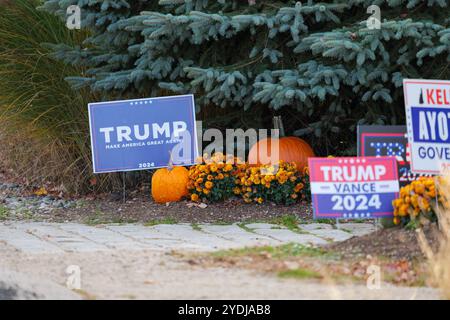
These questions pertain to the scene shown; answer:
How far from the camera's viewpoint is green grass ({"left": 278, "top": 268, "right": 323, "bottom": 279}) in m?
5.72

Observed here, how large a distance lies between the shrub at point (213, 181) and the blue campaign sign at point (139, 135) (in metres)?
0.20

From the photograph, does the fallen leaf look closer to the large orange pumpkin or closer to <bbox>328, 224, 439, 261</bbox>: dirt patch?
the large orange pumpkin

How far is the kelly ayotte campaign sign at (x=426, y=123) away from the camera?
24.2ft

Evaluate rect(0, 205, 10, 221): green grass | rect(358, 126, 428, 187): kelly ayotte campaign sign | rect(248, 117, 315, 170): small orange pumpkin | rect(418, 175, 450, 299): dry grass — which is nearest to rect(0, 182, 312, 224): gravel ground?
rect(0, 205, 10, 221): green grass

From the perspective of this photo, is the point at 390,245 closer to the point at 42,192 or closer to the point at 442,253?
the point at 442,253

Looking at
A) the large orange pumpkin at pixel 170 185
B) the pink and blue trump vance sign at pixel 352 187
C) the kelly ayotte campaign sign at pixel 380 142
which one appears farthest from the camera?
the large orange pumpkin at pixel 170 185

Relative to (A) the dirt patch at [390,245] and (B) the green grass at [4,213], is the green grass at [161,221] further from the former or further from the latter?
(A) the dirt patch at [390,245]

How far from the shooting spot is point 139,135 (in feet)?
30.9

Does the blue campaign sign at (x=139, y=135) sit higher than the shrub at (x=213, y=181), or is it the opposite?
the blue campaign sign at (x=139, y=135)

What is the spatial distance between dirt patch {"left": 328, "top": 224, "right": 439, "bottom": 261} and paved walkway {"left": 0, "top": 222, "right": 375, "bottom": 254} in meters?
0.52

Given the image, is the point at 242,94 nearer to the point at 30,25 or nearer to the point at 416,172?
the point at 416,172

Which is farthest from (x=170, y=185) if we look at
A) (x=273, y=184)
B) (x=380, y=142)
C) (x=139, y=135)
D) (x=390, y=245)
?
(x=390, y=245)

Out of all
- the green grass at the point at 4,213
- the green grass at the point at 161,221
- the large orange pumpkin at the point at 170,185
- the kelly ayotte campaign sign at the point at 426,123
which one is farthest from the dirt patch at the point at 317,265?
the green grass at the point at 4,213

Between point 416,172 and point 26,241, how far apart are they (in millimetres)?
3234
